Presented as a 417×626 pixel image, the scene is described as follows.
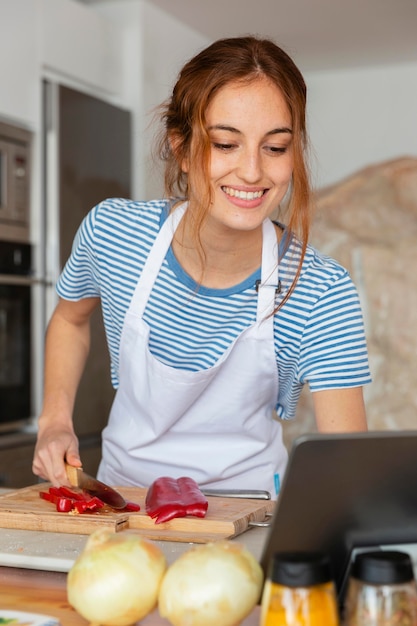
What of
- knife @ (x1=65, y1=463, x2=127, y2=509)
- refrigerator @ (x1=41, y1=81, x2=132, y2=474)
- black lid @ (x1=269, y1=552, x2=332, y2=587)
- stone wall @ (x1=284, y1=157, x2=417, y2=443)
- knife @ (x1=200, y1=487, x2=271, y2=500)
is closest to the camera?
black lid @ (x1=269, y1=552, x2=332, y2=587)

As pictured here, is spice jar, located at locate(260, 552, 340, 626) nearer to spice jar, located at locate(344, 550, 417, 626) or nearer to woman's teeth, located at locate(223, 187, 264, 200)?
spice jar, located at locate(344, 550, 417, 626)

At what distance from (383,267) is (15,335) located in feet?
6.10

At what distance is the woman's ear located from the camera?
1443 mm

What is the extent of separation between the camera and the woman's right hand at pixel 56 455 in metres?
1.44

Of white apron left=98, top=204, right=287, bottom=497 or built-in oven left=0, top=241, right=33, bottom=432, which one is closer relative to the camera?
white apron left=98, top=204, right=287, bottom=497

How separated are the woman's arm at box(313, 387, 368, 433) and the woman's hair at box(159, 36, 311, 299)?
0.78 feet

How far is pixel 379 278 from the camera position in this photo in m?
4.05

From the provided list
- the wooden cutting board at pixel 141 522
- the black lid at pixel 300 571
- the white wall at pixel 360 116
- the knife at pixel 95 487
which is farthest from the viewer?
the white wall at pixel 360 116

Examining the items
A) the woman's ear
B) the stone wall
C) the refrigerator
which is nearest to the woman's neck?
the woman's ear

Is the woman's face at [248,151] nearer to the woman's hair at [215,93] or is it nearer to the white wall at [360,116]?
the woman's hair at [215,93]

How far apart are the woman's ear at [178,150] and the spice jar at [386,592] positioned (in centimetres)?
90

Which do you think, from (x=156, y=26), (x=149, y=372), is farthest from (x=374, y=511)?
(x=156, y=26)

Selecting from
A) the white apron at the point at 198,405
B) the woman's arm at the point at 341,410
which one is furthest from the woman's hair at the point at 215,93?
the woman's arm at the point at 341,410

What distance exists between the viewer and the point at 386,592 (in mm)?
653
